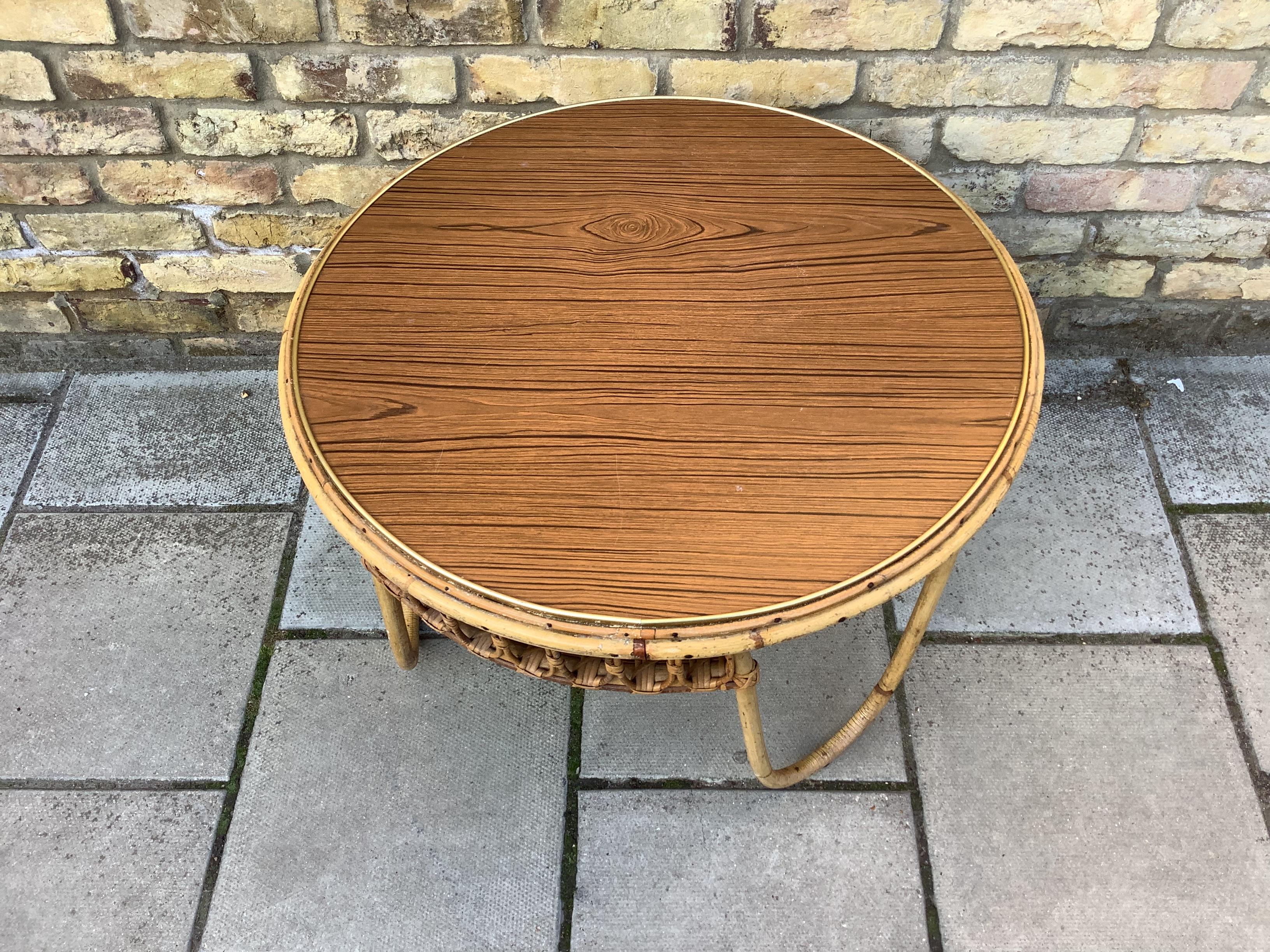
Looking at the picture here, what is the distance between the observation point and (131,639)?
6.37 ft

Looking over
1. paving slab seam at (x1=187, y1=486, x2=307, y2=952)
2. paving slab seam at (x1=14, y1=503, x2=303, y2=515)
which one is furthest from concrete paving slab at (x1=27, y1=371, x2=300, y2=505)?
paving slab seam at (x1=187, y1=486, x2=307, y2=952)

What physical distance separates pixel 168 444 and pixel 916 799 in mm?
1746

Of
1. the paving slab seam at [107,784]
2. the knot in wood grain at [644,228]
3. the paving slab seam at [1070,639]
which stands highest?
the knot in wood grain at [644,228]

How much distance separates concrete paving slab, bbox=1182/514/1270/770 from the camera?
1.83 metres

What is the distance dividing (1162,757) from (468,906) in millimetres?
1232

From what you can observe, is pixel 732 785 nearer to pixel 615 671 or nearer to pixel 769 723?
pixel 769 723

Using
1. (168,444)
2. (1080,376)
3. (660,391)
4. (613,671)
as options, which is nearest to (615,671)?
(613,671)

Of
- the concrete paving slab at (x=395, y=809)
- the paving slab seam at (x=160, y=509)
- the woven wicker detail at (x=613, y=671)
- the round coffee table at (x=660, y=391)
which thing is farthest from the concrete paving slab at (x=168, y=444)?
the woven wicker detail at (x=613, y=671)

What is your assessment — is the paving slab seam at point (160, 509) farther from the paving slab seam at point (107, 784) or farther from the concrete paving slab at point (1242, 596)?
the concrete paving slab at point (1242, 596)

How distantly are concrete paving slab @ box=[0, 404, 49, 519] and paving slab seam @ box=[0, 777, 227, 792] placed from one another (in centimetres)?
64

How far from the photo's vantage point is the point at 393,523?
1.20m

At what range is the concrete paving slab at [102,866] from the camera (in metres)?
1.61

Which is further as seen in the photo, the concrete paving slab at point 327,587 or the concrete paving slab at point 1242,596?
the concrete paving slab at point 327,587

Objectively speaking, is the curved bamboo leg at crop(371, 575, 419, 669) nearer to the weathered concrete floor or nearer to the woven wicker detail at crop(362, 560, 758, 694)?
the weathered concrete floor
